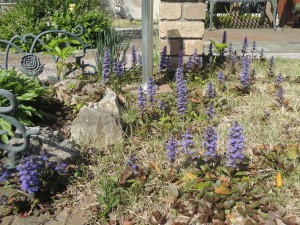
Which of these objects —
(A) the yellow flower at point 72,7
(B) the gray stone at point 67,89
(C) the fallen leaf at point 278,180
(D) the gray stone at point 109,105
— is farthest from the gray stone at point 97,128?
(A) the yellow flower at point 72,7

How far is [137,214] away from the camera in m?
2.00

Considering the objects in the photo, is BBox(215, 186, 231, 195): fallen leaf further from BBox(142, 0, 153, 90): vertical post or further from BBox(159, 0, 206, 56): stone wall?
BBox(159, 0, 206, 56): stone wall

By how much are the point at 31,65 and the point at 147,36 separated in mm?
1278

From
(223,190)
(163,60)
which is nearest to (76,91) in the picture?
(163,60)

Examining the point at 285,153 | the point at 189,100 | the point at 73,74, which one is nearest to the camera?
the point at 285,153

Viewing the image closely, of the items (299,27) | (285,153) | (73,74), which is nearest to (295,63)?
(285,153)

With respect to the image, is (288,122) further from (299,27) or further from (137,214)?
(299,27)

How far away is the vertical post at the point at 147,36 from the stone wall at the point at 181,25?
639 mm

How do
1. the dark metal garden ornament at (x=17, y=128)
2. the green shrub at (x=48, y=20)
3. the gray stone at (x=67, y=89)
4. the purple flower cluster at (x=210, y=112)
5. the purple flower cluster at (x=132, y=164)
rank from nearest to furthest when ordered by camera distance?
1. the dark metal garden ornament at (x=17, y=128)
2. the purple flower cluster at (x=132, y=164)
3. the purple flower cluster at (x=210, y=112)
4. the gray stone at (x=67, y=89)
5. the green shrub at (x=48, y=20)

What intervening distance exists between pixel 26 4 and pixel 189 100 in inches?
195

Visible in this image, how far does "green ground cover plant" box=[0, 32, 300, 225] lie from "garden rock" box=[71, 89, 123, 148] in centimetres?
7

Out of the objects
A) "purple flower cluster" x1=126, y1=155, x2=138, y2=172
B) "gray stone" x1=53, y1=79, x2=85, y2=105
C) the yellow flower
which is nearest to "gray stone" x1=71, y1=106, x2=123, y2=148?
"purple flower cluster" x1=126, y1=155, x2=138, y2=172

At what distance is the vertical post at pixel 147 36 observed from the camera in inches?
127

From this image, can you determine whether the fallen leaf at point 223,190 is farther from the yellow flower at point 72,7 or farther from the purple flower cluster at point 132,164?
the yellow flower at point 72,7
